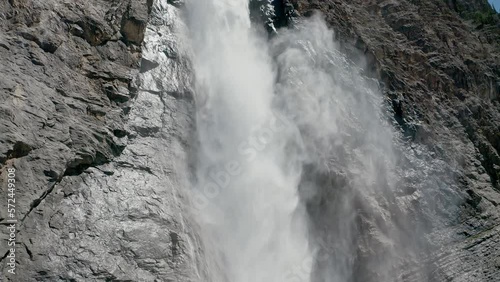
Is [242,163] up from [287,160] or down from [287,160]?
down

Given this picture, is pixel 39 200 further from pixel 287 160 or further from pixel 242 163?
pixel 287 160

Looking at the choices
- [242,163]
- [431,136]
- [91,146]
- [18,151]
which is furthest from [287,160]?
[18,151]

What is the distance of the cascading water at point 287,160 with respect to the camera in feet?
38.7

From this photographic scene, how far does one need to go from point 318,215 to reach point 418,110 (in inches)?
245

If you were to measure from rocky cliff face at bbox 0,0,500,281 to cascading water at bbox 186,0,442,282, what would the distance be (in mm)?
440

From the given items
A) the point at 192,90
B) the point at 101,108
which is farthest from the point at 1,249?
the point at 192,90

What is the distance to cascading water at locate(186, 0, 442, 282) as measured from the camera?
1179 cm

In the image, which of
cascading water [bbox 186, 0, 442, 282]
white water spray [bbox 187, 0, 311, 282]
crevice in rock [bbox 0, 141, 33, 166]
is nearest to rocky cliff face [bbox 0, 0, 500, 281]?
crevice in rock [bbox 0, 141, 33, 166]

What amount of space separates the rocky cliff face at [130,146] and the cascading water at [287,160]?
1.45 feet

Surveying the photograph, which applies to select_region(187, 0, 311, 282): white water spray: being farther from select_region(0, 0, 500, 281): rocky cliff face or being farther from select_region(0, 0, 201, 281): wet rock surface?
select_region(0, 0, 201, 281): wet rock surface

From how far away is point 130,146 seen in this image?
33.7ft

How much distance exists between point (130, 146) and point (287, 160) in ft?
16.3

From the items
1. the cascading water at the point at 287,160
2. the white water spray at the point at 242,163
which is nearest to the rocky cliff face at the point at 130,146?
the cascading water at the point at 287,160

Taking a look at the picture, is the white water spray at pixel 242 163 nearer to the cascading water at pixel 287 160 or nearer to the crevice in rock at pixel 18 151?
the cascading water at pixel 287 160
